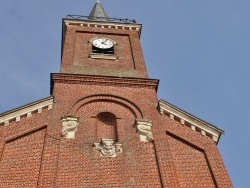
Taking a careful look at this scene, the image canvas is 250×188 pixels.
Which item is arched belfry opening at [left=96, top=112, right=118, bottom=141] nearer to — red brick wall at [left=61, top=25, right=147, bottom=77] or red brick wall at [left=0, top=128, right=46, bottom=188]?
red brick wall at [left=0, top=128, right=46, bottom=188]

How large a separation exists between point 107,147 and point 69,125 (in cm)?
171

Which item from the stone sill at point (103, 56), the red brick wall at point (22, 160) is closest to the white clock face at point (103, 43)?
the stone sill at point (103, 56)

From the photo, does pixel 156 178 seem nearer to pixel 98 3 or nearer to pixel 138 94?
pixel 138 94

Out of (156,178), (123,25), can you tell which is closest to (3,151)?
(156,178)

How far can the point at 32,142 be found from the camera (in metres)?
16.1

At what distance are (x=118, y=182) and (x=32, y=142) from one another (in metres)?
3.54

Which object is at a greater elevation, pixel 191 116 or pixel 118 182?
pixel 191 116

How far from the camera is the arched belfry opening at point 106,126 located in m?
17.1

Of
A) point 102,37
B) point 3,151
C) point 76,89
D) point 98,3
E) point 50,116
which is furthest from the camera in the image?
point 98,3

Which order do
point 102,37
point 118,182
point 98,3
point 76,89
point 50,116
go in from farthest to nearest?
1. point 98,3
2. point 102,37
3. point 76,89
4. point 50,116
5. point 118,182

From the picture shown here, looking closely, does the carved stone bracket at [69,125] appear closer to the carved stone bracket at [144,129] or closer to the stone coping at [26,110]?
the stone coping at [26,110]

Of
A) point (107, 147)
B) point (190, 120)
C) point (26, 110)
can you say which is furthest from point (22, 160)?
point (190, 120)

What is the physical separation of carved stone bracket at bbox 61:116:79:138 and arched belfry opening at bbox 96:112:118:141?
914 mm

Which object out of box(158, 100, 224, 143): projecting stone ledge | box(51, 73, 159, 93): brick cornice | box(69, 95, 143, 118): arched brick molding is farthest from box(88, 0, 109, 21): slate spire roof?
box(158, 100, 224, 143): projecting stone ledge
